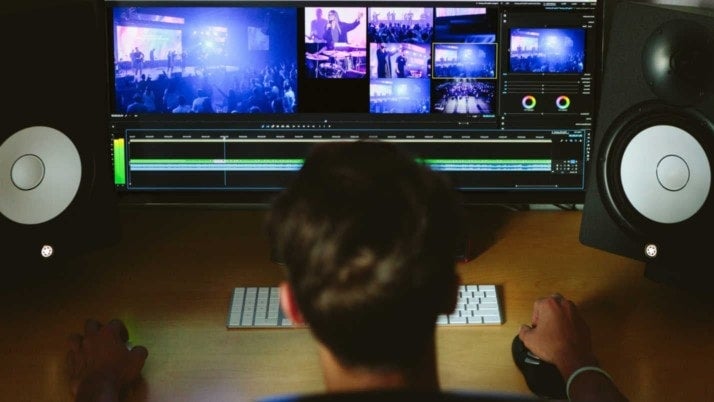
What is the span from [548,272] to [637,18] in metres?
0.42

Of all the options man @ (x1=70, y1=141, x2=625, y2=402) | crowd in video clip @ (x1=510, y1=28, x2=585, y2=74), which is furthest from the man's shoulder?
crowd in video clip @ (x1=510, y1=28, x2=585, y2=74)

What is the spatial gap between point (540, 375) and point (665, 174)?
39 cm

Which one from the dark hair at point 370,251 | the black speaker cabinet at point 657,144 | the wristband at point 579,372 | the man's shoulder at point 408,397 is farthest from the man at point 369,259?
the black speaker cabinet at point 657,144

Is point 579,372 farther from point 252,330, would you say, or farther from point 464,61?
point 464,61

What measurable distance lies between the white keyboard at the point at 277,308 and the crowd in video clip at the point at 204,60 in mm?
315

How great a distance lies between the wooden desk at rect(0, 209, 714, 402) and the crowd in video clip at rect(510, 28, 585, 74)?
0.31m

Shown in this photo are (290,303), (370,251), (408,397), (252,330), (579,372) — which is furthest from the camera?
(252,330)

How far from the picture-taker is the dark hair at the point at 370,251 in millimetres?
679

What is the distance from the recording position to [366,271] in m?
0.68

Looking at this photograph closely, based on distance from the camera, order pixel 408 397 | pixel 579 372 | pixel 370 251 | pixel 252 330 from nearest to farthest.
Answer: pixel 408 397 < pixel 370 251 < pixel 579 372 < pixel 252 330

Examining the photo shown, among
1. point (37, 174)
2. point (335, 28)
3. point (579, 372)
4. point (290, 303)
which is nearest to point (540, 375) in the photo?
point (579, 372)

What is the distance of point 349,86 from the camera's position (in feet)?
4.72

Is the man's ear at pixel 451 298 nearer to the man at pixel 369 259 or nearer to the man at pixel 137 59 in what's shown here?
the man at pixel 369 259

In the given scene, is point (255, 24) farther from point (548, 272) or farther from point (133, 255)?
point (548, 272)
